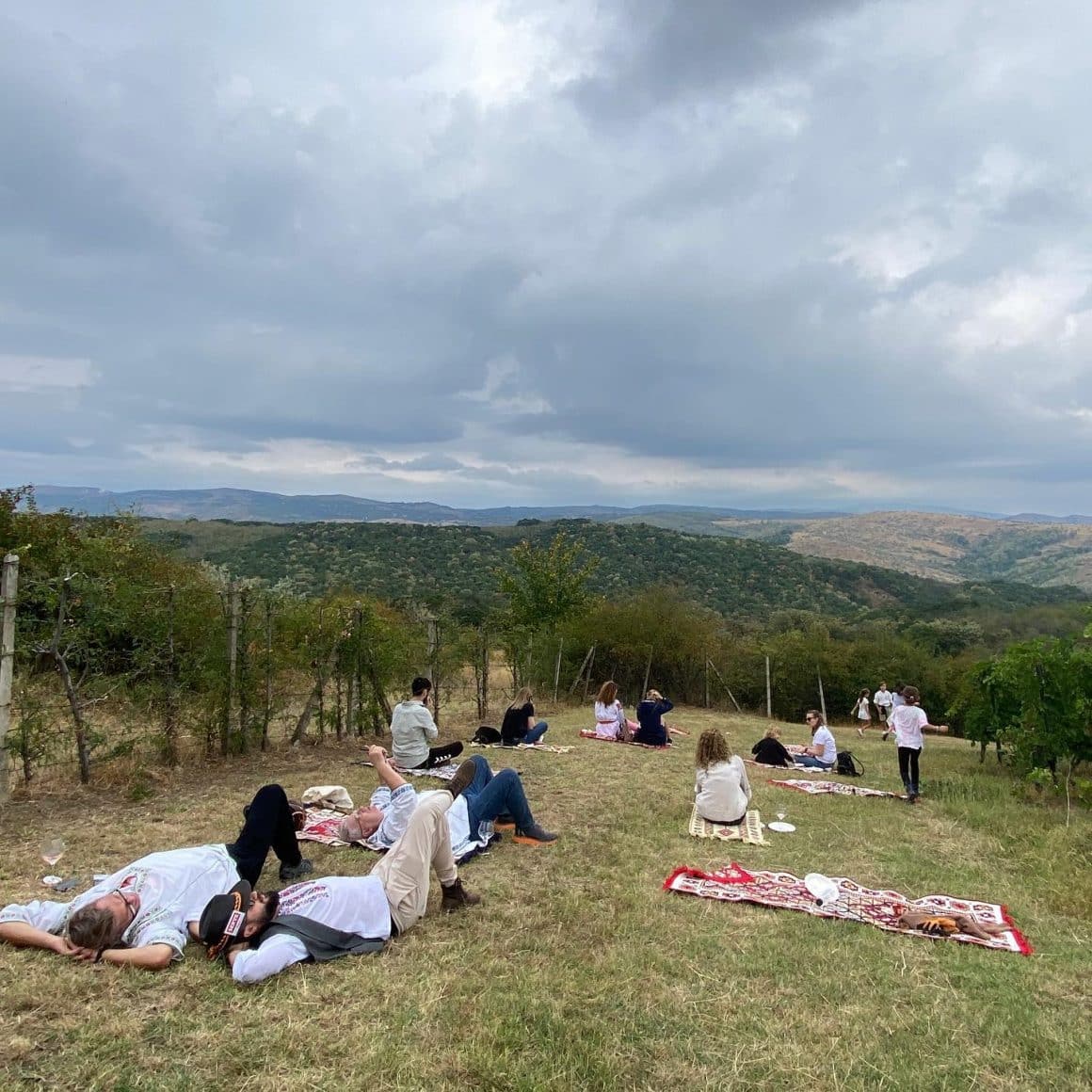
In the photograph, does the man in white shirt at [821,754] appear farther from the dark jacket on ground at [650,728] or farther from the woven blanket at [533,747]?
the woven blanket at [533,747]

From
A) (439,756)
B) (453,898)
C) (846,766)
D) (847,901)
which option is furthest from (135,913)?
(846,766)

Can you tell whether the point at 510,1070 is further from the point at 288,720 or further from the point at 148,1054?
the point at 288,720

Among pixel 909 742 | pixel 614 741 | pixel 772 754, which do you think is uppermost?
pixel 909 742

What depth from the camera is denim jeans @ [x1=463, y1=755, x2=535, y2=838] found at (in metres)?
5.81

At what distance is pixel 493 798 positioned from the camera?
5902 mm

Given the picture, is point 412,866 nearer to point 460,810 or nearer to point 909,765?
point 460,810

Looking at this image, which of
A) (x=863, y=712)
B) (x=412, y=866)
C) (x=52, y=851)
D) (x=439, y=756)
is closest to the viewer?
(x=412, y=866)

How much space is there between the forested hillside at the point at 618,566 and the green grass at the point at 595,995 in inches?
1386

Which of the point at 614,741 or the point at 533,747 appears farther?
the point at 614,741

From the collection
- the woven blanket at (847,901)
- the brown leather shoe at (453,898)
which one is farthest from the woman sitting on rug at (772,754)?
the brown leather shoe at (453,898)

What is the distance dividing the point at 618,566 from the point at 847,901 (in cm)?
5446

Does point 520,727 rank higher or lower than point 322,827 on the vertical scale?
lower

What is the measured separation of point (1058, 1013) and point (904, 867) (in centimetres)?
233

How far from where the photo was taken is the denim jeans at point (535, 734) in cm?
1080
